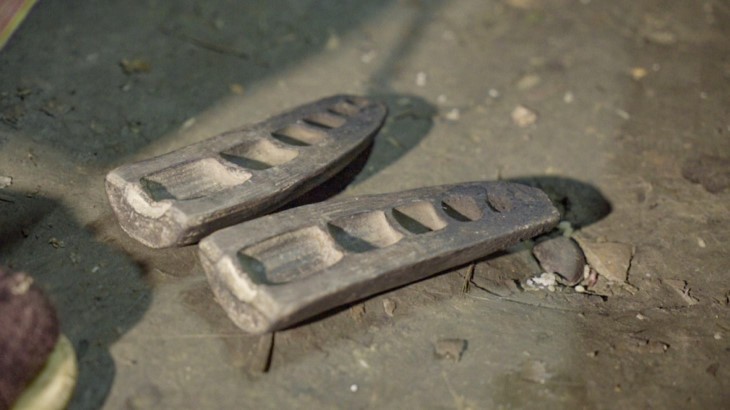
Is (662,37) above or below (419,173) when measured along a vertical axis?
above

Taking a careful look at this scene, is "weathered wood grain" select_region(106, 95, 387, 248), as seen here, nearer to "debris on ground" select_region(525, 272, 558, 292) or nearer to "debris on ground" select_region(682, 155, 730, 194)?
"debris on ground" select_region(525, 272, 558, 292)

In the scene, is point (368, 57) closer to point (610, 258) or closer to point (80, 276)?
point (610, 258)

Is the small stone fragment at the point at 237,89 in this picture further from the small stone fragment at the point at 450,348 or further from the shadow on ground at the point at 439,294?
the small stone fragment at the point at 450,348

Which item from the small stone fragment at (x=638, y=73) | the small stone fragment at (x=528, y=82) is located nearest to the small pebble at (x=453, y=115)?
the small stone fragment at (x=528, y=82)

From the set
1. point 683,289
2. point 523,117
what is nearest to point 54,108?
point 523,117

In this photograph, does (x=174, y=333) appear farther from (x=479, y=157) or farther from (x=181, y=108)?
(x=479, y=157)

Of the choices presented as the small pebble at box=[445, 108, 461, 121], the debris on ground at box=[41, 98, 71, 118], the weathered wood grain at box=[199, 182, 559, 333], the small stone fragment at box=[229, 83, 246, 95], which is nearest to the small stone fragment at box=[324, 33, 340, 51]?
the small stone fragment at box=[229, 83, 246, 95]
